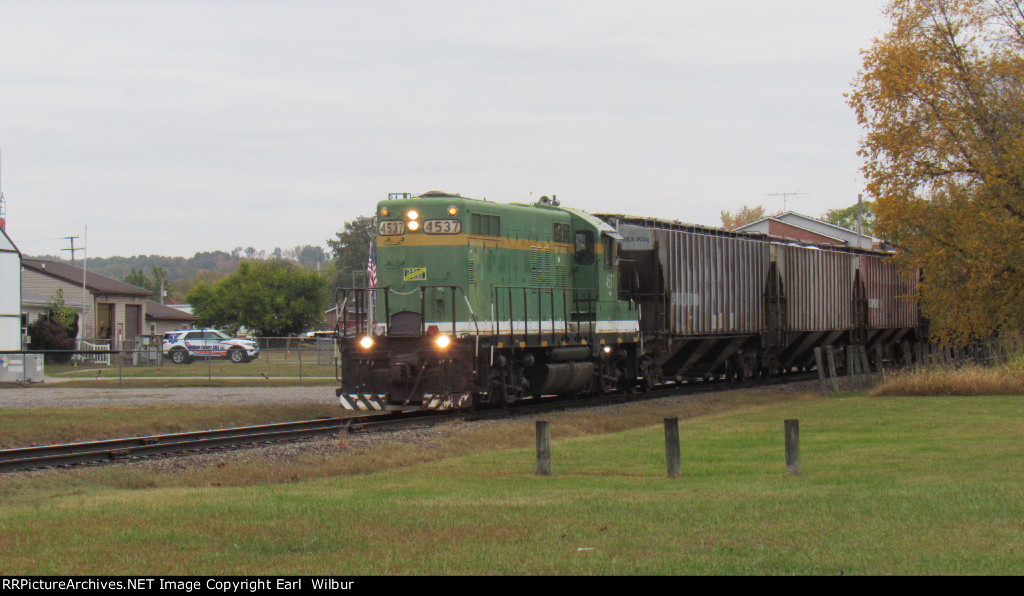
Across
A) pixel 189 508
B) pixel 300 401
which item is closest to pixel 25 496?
pixel 189 508

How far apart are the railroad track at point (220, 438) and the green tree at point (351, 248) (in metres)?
97.2

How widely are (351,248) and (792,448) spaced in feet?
375

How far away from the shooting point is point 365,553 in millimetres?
7789

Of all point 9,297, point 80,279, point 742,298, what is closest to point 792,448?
point 742,298

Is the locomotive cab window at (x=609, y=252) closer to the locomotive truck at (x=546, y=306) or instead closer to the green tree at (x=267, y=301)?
the locomotive truck at (x=546, y=306)

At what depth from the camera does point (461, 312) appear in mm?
21047

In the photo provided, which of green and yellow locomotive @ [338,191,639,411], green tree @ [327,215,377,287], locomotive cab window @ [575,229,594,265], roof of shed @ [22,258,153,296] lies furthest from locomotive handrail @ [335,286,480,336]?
green tree @ [327,215,377,287]

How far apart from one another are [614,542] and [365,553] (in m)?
1.90

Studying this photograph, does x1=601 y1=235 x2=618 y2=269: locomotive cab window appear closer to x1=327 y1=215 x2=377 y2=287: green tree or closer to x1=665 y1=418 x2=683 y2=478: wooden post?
x1=665 y1=418 x2=683 y2=478: wooden post

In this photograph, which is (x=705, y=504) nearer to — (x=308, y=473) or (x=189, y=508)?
(x=189, y=508)

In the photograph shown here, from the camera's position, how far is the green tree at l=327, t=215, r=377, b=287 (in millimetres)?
120312

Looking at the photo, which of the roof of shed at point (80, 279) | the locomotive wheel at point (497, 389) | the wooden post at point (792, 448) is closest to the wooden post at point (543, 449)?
the wooden post at point (792, 448)

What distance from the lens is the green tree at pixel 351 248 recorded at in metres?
120

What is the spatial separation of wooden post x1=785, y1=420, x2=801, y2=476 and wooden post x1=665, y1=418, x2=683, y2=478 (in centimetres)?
131
